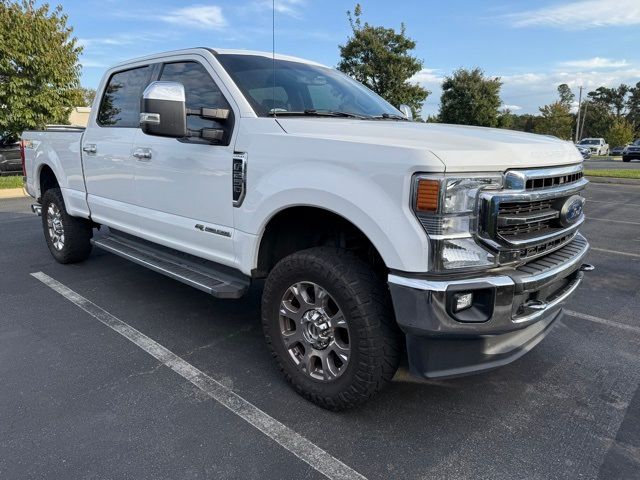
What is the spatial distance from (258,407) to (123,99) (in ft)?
A: 10.5

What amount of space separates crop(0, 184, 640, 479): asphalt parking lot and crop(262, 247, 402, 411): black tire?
0.60 ft

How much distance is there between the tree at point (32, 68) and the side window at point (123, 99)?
10.2m

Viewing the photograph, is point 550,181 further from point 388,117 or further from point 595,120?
point 595,120

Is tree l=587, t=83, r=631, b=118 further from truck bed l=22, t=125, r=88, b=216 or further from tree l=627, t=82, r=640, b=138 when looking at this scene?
truck bed l=22, t=125, r=88, b=216

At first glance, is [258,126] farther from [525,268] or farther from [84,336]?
[84,336]

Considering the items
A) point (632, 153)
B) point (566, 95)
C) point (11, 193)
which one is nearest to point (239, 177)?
point (11, 193)

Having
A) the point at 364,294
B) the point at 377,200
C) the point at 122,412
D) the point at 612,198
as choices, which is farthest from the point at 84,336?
the point at 612,198

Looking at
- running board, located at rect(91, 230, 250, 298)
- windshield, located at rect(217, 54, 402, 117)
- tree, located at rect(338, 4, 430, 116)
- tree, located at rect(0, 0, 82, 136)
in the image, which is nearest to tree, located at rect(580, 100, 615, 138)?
tree, located at rect(338, 4, 430, 116)

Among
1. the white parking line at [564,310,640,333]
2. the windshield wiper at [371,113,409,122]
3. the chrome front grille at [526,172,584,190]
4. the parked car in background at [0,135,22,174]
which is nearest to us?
the chrome front grille at [526,172,584,190]

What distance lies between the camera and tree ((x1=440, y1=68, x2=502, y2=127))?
1334 inches

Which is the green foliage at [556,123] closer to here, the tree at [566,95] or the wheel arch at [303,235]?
the tree at [566,95]

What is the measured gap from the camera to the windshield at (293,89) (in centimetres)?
328

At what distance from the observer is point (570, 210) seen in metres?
2.77

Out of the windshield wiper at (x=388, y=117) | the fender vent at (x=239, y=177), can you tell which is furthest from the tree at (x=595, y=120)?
the fender vent at (x=239, y=177)
